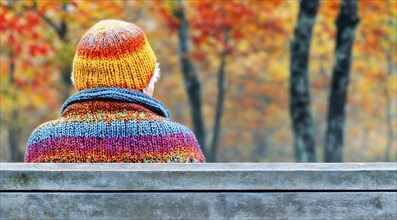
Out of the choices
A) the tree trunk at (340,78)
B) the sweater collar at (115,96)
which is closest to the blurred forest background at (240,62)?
the tree trunk at (340,78)

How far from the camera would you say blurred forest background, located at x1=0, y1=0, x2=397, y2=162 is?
10.1 metres

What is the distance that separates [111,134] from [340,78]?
735 cm

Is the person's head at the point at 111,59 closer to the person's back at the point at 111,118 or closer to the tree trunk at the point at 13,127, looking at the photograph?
the person's back at the point at 111,118

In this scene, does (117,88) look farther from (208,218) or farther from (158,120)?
(208,218)

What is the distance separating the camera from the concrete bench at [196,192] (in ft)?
6.61

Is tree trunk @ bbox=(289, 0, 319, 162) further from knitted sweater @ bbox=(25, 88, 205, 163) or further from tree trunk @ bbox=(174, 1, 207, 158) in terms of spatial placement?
knitted sweater @ bbox=(25, 88, 205, 163)

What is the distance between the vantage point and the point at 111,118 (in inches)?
119

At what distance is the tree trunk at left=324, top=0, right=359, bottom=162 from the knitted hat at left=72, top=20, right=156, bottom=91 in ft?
21.9

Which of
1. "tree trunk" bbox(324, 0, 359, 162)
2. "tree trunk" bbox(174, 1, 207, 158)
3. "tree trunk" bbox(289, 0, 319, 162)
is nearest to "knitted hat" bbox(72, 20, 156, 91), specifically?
"tree trunk" bbox(289, 0, 319, 162)

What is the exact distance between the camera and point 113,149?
2955mm

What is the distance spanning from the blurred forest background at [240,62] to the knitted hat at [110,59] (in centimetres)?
655

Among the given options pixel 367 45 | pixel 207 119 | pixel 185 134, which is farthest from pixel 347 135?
pixel 185 134

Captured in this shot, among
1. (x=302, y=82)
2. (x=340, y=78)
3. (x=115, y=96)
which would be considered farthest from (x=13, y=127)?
(x=115, y=96)

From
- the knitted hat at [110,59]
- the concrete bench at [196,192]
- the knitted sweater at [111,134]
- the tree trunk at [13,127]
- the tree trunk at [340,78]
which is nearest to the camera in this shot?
the concrete bench at [196,192]
